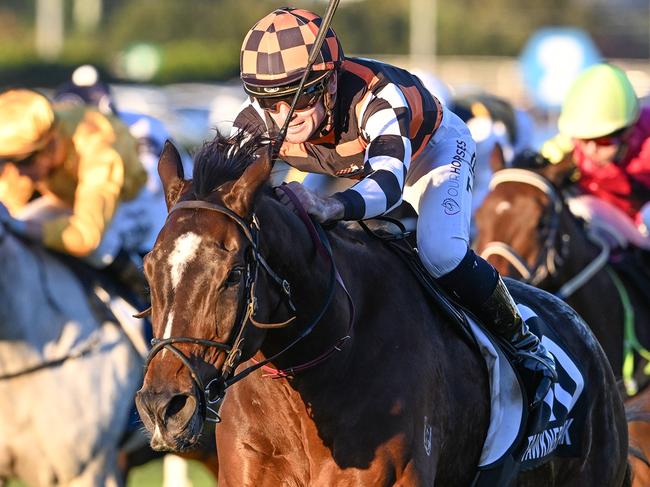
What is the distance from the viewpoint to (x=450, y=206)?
4711 millimetres

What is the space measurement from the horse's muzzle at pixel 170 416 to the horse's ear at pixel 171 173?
0.60m

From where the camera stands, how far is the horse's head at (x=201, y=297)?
352 cm

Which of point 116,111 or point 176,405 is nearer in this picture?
point 176,405

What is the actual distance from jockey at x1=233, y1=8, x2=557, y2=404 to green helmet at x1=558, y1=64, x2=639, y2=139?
3.27m

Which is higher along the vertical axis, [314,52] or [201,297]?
[314,52]

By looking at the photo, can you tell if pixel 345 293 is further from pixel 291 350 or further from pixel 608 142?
pixel 608 142

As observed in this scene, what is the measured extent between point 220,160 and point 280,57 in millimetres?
590

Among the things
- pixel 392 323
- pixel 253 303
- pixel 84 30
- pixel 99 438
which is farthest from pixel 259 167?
pixel 84 30

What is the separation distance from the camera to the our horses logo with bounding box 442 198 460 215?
470 centimetres

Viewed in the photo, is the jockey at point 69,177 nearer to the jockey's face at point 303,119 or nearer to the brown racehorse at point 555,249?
the brown racehorse at point 555,249

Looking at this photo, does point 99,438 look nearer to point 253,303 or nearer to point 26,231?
point 26,231

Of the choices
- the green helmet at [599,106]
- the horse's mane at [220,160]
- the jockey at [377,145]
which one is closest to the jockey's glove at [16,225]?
the jockey at [377,145]

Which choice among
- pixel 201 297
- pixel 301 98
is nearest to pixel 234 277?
pixel 201 297

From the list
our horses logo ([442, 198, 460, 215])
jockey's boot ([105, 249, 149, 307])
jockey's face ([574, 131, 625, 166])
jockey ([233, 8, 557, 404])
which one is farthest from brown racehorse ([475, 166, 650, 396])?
our horses logo ([442, 198, 460, 215])
